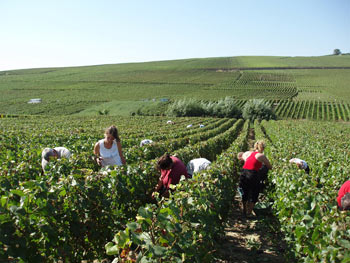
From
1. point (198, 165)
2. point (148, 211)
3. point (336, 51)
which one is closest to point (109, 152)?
point (198, 165)

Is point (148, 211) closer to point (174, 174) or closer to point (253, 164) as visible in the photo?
point (174, 174)

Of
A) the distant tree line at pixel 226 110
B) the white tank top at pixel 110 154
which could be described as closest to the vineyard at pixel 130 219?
the white tank top at pixel 110 154

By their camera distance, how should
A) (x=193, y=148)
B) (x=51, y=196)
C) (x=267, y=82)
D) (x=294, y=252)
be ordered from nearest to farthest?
(x=51, y=196) < (x=294, y=252) < (x=193, y=148) < (x=267, y=82)

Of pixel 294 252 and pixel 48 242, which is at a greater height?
pixel 48 242

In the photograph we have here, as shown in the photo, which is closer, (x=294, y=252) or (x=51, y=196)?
(x=51, y=196)

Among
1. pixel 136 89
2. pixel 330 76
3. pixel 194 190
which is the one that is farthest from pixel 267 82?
pixel 194 190

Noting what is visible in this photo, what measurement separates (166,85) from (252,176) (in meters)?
84.1

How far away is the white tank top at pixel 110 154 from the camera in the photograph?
6.10 metres

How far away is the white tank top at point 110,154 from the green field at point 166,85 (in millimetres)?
48503

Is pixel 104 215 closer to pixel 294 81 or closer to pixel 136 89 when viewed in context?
pixel 136 89

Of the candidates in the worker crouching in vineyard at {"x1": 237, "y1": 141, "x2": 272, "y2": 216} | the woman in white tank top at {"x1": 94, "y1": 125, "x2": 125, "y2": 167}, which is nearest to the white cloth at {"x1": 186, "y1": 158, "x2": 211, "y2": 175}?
the worker crouching in vineyard at {"x1": 237, "y1": 141, "x2": 272, "y2": 216}

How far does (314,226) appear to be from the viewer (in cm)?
326

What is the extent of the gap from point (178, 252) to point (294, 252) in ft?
6.85

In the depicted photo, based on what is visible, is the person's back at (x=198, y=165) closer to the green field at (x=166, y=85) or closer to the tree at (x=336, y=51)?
the green field at (x=166, y=85)
